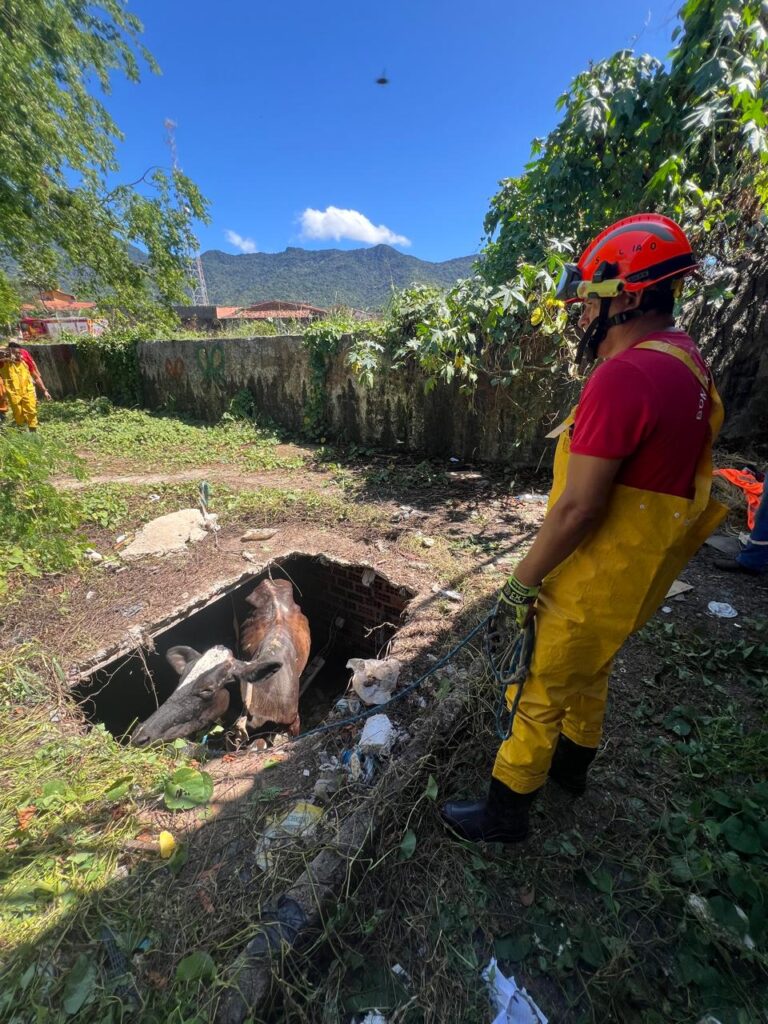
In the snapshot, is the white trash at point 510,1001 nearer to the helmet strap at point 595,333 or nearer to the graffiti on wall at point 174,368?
the helmet strap at point 595,333

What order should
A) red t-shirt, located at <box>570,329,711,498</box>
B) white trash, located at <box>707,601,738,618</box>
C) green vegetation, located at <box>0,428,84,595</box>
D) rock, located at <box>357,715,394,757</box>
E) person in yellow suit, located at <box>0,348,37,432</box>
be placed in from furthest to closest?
person in yellow suit, located at <box>0,348,37,432</box> < green vegetation, located at <box>0,428,84,595</box> < white trash, located at <box>707,601,738,618</box> < rock, located at <box>357,715,394,757</box> < red t-shirt, located at <box>570,329,711,498</box>

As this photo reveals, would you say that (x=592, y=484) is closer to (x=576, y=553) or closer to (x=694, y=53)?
(x=576, y=553)

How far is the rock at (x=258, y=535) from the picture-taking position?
403cm

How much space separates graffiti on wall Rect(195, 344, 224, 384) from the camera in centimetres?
848

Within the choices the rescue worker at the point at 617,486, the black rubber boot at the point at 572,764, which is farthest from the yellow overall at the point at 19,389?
the black rubber boot at the point at 572,764

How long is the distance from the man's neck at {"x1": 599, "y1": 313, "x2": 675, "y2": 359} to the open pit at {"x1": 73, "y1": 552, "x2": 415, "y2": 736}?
2.26 m

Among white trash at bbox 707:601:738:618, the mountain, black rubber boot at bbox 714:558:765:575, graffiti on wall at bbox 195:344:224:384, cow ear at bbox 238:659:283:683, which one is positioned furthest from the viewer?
the mountain

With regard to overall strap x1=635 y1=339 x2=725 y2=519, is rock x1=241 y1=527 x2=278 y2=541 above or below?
below

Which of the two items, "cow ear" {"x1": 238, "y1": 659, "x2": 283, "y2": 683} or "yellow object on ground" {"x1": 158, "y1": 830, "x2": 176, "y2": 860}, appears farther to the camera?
"cow ear" {"x1": 238, "y1": 659, "x2": 283, "y2": 683}

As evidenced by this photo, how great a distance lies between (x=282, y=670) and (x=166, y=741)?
0.79m

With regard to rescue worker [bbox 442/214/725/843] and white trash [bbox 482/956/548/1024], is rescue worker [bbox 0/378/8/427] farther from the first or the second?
white trash [bbox 482/956/548/1024]

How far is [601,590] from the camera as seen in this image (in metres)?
1.13

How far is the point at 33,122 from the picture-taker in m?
7.12

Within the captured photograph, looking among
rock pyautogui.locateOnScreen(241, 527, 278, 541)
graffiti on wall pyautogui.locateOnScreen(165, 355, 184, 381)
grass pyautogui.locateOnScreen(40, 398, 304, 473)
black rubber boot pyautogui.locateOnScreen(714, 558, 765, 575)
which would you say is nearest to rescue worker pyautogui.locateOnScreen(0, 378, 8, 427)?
grass pyautogui.locateOnScreen(40, 398, 304, 473)
